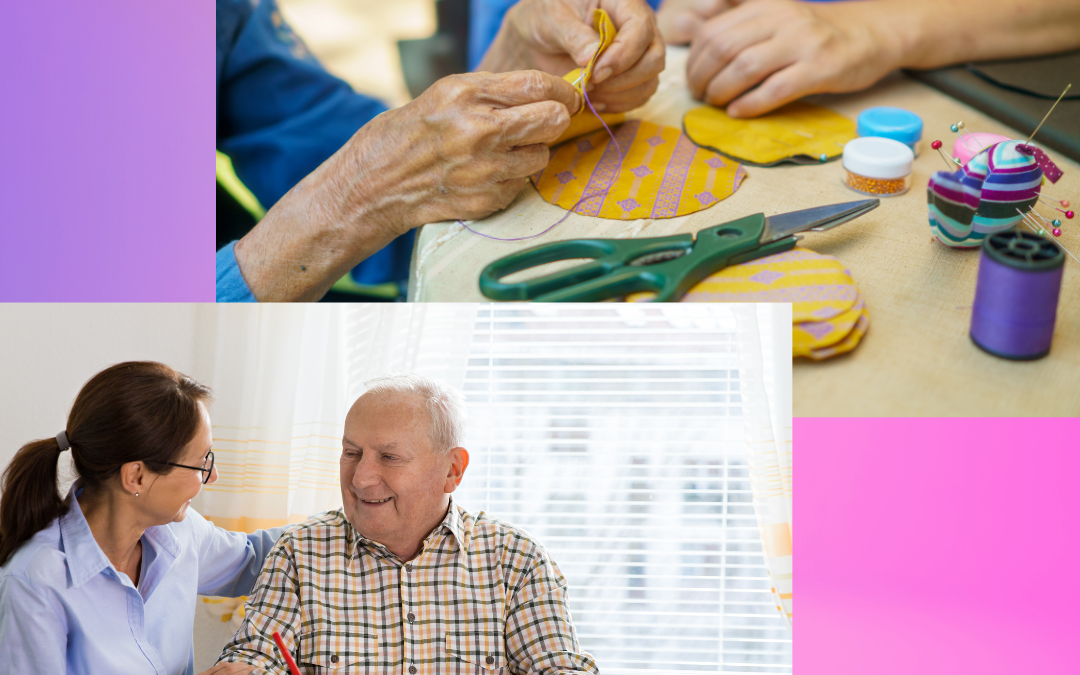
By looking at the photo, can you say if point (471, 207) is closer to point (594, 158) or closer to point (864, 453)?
point (594, 158)

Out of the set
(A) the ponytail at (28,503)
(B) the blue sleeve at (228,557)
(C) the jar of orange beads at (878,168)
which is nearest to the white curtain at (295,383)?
(B) the blue sleeve at (228,557)

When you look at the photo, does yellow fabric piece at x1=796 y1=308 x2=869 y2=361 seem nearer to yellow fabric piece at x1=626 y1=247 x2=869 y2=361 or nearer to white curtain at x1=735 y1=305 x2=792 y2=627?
yellow fabric piece at x1=626 y1=247 x2=869 y2=361

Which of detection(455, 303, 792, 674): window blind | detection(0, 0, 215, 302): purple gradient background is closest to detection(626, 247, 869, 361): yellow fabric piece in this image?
detection(455, 303, 792, 674): window blind

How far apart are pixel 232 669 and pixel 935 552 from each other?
1.20 m

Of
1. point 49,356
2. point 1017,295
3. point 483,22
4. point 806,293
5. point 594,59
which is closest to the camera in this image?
point 1017,295

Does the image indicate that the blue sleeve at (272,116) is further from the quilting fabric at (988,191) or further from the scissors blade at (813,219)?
the quilting fabric at (988,191)

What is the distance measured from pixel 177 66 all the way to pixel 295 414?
2.46ft

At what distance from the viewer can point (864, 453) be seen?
153cm

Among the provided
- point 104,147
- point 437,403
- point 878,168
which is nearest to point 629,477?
point 437,403

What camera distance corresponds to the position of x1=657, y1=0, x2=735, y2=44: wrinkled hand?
1.46m

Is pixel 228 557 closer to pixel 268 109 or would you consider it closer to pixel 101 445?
pixel 101 445

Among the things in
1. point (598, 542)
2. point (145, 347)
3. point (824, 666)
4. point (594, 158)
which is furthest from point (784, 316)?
point (145, 347)

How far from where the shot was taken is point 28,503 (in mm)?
1114

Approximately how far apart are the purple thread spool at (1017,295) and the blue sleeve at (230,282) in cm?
96
